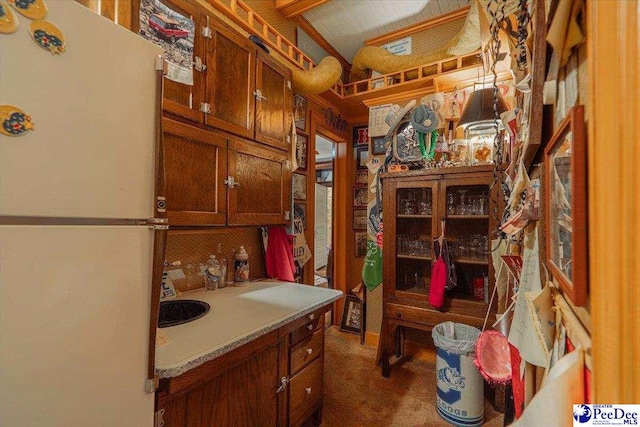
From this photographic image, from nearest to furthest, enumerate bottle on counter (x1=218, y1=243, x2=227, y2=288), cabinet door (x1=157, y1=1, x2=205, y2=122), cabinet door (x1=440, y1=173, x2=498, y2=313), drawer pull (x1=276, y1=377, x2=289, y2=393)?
cabinet door (x1=157, y1=1, x2=205, y2=122) < drawer pull (x1=276, y1=377, x2=289, y2=393) < bottle on counter (x1=218, y1=243, x2=227, y2=288) < cabinet door (x1=440, y1=173, x2=498, y2=313)

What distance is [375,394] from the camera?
2.07m

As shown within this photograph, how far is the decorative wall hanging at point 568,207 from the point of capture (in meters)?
0.47

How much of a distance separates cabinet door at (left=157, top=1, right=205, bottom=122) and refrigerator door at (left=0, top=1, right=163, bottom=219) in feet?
1.50

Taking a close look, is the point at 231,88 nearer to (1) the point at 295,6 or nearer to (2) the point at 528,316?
(1) the point at 295,6

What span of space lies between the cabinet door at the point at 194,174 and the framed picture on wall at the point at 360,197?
2021mm

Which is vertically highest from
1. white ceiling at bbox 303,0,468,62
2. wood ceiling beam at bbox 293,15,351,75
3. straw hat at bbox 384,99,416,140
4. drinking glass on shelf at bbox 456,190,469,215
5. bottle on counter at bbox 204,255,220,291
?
white ceiling at bbox 303,0,468,62

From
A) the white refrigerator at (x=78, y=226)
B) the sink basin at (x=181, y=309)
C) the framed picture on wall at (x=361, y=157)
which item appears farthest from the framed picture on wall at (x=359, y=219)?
the white refrigerator at (x=78, y=226)

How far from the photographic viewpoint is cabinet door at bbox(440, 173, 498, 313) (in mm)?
2049

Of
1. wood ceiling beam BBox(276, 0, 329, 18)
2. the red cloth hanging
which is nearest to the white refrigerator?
the red cloth hanging

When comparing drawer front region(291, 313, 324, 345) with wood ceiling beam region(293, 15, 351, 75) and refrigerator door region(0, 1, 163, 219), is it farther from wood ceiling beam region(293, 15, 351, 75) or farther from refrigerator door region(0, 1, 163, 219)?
wood ceiling beam region(293, 15, 351, 75)

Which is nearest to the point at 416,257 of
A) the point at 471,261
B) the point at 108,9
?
the point at 471,261

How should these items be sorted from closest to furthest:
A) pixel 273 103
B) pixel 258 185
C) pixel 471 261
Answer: pixel 258 185 < pixel 273 103 < pixel 471 261

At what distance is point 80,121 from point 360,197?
9.21 ft

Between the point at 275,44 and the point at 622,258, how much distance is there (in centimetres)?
241
